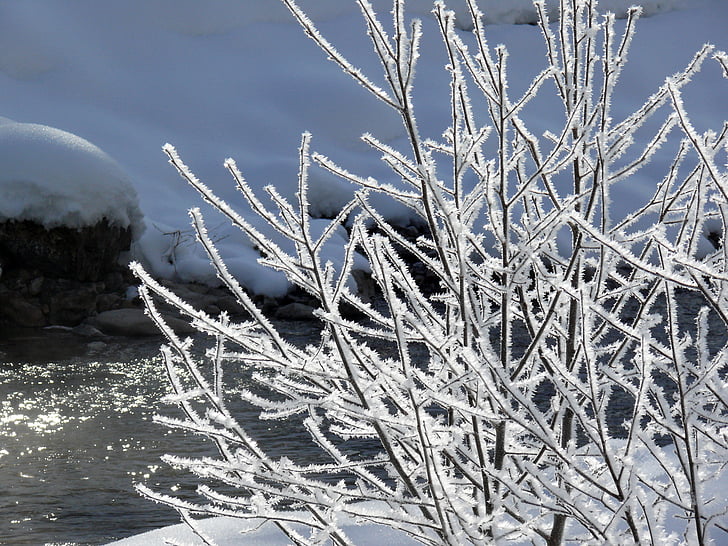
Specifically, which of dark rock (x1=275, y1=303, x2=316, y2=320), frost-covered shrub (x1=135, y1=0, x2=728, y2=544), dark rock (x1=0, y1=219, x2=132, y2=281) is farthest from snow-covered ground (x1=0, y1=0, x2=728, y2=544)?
frost-covered shrub (x1=135, y1=0, x2=728, y2=544)

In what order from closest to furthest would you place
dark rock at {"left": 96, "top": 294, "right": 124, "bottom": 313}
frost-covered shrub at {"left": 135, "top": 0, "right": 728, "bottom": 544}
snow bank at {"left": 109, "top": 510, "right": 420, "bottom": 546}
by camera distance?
1. frost-covered shrub at {"left": 135, "top": 0, "right": 728, "bottom": 544}
2. snow bank at {"left": 109, "top": 510, "right": 420, "bottom": 546}
3. dark rock at {"left": 96, "top": 294, "right": 124, "bottom": 313}

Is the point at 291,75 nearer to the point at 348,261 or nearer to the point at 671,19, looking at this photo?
the point at 671,19

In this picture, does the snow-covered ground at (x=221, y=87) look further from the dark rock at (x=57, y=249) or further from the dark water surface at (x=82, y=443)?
the dark water surface at (x=82, y=443)

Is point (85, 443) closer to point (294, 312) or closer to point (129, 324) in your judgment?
point (129, 324)

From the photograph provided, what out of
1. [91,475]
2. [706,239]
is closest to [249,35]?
[706,239]

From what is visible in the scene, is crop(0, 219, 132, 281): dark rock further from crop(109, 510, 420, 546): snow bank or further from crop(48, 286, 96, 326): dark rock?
crop(109, 510, 420, 546): snow bank

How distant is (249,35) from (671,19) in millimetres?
16436

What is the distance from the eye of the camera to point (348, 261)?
152 centimetres

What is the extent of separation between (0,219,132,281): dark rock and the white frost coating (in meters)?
0.13

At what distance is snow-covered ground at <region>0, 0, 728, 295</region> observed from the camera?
17781 mm

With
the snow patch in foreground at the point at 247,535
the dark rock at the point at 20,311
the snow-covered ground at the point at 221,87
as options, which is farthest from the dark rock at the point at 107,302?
the snow patch in foreground at the point at 247,535

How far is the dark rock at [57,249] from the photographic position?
11703 mm

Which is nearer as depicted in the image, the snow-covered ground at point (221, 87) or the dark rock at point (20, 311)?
the dark rock at point (20, 311)

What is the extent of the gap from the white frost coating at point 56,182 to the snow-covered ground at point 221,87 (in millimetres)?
1310
